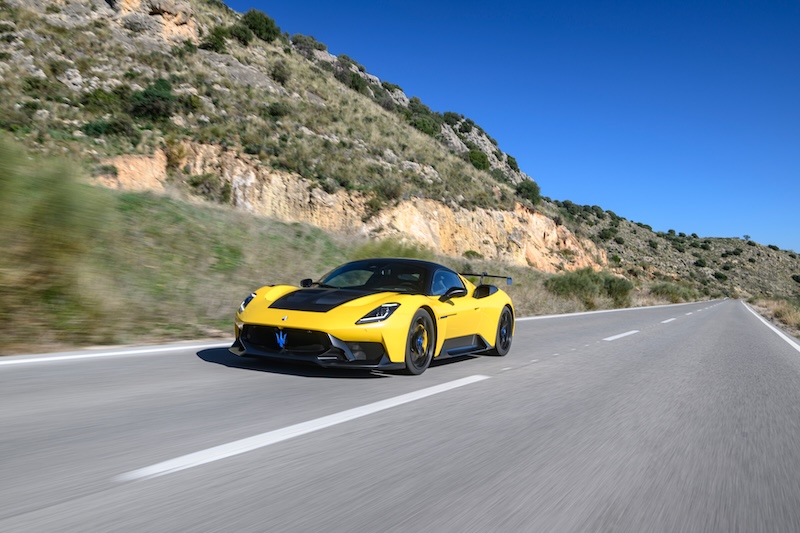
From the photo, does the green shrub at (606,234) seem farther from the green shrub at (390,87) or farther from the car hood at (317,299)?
the car hood at (317,299)

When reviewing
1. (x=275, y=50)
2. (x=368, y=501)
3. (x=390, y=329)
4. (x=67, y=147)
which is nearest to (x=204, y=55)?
(x=275, y=50)

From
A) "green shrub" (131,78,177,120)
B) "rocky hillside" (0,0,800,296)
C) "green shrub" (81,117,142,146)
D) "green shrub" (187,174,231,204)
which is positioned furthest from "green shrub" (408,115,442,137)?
"green shrub" (81,117,142,146)

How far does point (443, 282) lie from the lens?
23.9ft

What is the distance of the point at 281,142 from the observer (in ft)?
105

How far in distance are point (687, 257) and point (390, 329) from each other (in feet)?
334

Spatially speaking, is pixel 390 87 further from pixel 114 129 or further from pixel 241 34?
pixel 114 129

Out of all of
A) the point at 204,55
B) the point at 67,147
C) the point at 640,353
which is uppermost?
the point at 204,55

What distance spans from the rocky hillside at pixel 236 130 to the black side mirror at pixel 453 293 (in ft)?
50.4

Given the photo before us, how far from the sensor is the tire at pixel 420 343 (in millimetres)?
6090

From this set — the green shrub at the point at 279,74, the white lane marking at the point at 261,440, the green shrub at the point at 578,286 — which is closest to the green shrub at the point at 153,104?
the green shrub at the point at 279,74

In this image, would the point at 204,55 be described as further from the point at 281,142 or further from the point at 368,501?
the point at 368,501

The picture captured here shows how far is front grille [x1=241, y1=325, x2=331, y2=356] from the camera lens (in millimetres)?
5480

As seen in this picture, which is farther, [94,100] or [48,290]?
[94,100]

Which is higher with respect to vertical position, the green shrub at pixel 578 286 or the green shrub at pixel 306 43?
the green shrub at pixel 306 43
